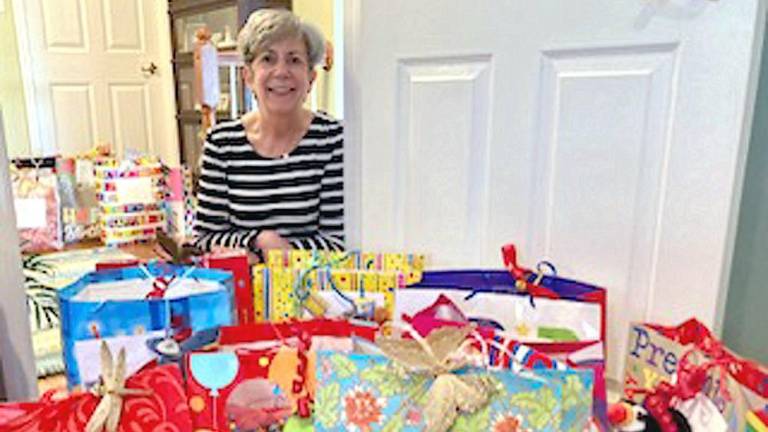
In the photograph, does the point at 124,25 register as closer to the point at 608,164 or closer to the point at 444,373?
the point at 608,164

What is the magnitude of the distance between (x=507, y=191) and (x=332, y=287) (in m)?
0.35

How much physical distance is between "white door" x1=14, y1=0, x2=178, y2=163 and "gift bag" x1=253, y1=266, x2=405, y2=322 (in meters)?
3.32

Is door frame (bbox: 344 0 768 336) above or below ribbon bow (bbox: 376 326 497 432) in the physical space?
above

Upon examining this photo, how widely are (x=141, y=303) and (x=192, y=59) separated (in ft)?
10.1

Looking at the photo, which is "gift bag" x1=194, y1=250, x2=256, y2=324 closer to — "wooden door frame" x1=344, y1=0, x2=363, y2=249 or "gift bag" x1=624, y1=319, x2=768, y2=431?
"wooden door frame" x1=344, y1=0, x2=363, y2=249

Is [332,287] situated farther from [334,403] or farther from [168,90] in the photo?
[168,90]

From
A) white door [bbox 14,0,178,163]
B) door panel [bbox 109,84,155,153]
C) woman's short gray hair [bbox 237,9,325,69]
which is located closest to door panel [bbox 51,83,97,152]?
white door [bbox 14,0,178,163]

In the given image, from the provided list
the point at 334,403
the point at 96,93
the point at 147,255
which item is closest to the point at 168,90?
the point at 96,93

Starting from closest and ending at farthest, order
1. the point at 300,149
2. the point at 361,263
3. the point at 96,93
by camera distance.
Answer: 1. the point at 361,263
2. the point at 300,149
3. the point at 96,93

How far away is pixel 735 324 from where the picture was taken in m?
0.95

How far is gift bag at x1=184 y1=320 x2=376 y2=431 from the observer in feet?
2.42

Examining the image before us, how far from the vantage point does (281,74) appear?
148 cm

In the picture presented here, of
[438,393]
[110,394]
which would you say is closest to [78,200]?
[110,394]

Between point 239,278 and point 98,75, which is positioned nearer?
point 239,278
